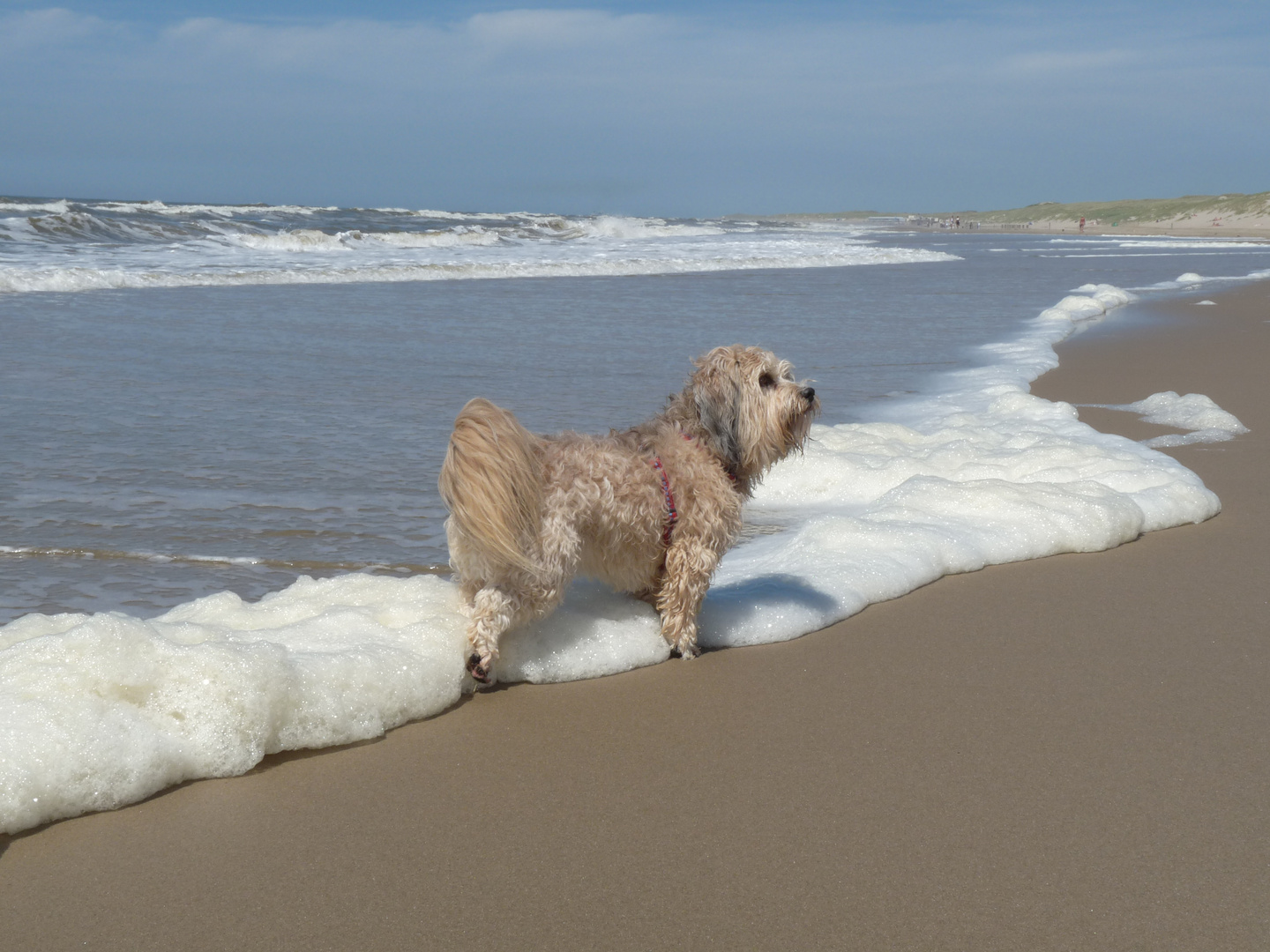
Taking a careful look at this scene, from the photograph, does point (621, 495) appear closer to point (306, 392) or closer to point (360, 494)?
point (360, 494)

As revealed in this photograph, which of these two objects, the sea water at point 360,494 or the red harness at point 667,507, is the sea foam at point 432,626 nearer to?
the sea water at point 360,494

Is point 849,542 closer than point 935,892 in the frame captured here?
No

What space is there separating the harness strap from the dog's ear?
27cm

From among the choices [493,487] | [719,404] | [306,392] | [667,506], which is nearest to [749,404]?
[719,404]

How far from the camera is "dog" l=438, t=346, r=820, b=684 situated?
358 centimetres

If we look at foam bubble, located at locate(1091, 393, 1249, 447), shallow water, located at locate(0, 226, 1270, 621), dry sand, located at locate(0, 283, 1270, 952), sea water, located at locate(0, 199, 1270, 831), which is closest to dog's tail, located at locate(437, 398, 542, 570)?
sea water, located at locate(0, 199, 1270, 831)

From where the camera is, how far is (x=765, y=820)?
300 cm

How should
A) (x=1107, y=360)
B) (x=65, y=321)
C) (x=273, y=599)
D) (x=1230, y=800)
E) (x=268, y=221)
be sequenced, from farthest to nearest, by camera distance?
1. (x=268, y=221)
2. (x=65, y=321)
3. (x=1107, y=360)
4. (x=273, y=599)
5. (x=1230, y=800)

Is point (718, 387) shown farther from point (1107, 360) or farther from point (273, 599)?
point (1107, 360)

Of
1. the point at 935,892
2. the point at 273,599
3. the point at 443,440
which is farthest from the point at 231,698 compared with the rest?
the point at 443,440

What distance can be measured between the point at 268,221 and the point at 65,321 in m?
28.3

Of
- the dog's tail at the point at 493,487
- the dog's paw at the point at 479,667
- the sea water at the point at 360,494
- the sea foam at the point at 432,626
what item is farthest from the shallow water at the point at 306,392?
the dog's tail at the point at 493,487

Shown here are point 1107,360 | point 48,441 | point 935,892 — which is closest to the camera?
point 935,892

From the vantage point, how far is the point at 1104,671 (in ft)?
13.1
